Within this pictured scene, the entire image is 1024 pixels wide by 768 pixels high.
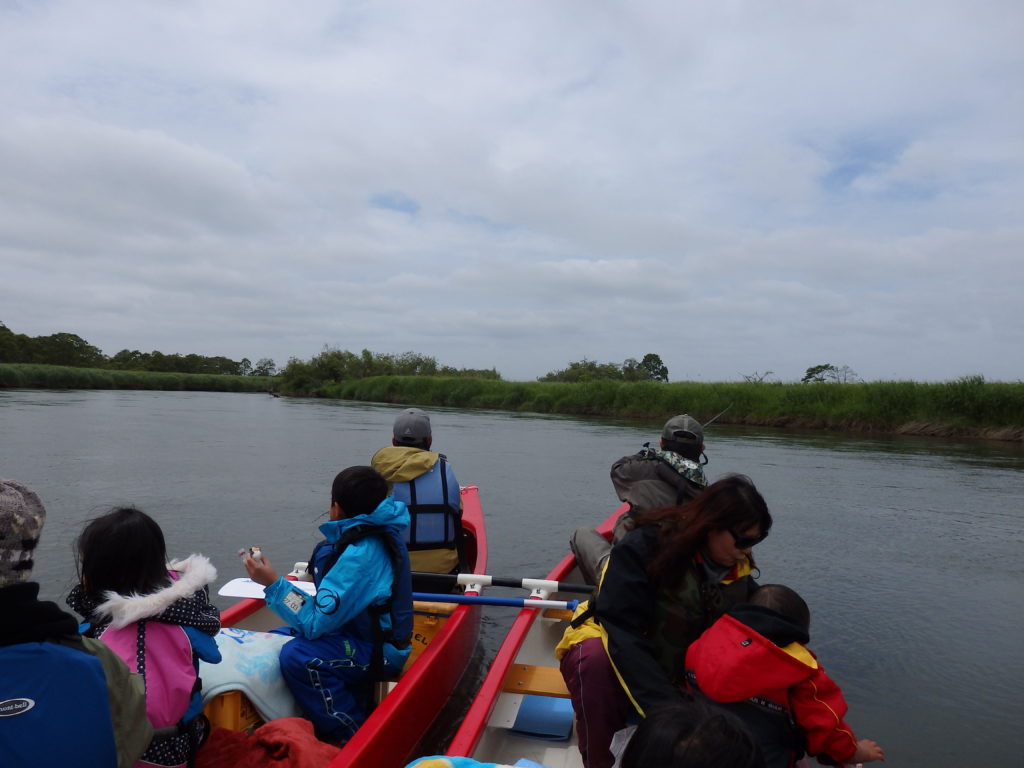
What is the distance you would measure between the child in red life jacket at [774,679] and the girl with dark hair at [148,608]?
59.3 inches

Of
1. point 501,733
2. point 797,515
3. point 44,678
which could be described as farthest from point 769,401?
point 44,678

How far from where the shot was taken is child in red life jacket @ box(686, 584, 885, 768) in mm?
2098

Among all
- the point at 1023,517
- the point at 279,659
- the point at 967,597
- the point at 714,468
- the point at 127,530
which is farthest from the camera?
the point at 714,468

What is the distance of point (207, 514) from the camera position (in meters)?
10.4

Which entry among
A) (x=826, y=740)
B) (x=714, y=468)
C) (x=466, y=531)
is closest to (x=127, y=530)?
(x=826, y=740)

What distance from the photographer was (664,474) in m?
3.73

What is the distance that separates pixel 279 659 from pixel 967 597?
7417mm

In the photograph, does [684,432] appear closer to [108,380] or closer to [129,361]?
[108,380]

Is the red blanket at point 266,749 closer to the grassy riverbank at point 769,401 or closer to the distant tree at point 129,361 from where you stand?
the grassy riverbank at point 769,401

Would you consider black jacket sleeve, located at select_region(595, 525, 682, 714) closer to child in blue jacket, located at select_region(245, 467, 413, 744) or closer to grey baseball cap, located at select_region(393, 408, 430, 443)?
child in blue jacket, located at select_region(245, 467, 413, 744)

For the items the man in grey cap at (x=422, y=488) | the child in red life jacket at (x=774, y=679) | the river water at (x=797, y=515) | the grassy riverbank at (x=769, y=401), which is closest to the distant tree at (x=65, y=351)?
the grassy riverbank at (x=769, y=401)

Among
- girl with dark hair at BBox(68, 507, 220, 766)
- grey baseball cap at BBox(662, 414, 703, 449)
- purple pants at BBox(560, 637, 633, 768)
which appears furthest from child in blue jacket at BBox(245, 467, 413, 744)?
grey baseball cap at BBox(662, 414, 703, 449)

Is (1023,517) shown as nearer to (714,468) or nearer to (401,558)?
(714,468)

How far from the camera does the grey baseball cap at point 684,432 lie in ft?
13.4
